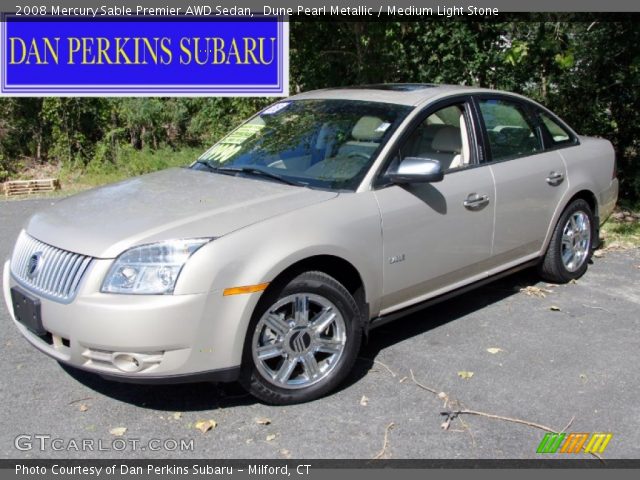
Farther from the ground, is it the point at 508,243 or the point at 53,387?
the point at 508,243

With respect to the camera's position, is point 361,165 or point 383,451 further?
point 361,165

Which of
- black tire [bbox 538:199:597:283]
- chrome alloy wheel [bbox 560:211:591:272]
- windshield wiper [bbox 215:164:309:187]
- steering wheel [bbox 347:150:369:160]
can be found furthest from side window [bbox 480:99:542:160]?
windshield wiper [bbox 215:164:309:187]

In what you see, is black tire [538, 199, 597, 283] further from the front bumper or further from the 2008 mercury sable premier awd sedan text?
the front bumper

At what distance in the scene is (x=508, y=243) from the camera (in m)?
5.39

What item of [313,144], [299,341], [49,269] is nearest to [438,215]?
[313,144]

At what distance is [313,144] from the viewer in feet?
16.0

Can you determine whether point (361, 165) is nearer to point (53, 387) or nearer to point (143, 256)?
point (143, 256)

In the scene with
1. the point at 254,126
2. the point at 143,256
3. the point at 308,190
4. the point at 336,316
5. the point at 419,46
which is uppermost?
the point at 419,46

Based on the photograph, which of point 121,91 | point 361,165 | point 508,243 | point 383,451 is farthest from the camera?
point 121,91

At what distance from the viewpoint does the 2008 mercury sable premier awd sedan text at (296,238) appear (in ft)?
11.9

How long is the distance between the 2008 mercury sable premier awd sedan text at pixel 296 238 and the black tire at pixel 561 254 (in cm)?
4

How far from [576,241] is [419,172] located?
2554 millimetres

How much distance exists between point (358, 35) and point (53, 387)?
7.87 metres

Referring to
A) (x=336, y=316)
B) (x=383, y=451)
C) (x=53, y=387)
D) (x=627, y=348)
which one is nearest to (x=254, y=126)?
(x=336, y=316)
